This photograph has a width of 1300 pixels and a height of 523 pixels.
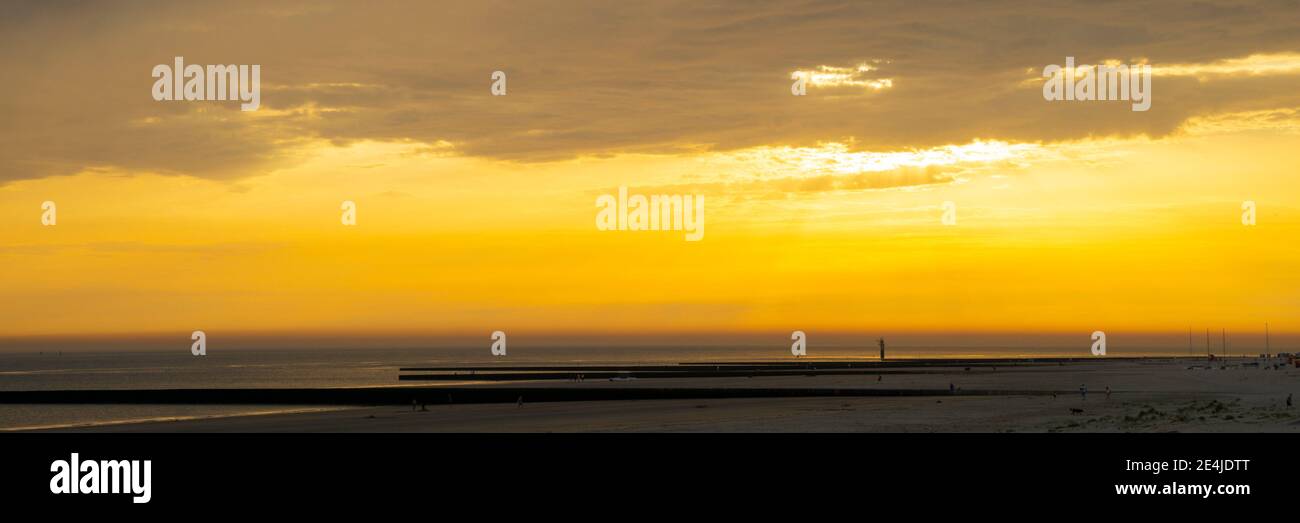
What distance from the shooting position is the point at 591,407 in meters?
75.9
